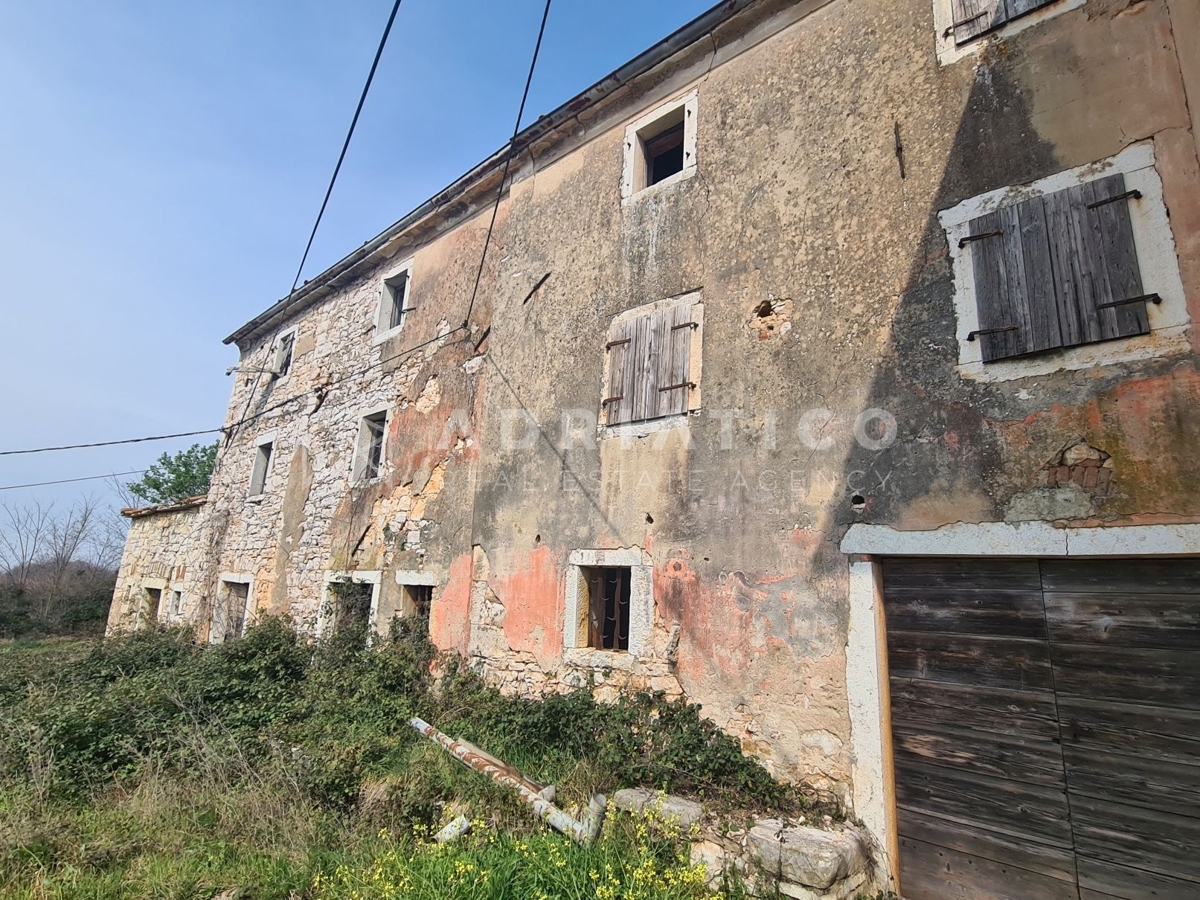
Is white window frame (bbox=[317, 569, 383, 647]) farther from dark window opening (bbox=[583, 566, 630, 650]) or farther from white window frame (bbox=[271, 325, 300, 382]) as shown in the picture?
white window frame (bbox=[271, 325, 300, 382])

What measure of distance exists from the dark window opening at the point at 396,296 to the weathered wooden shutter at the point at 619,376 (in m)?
5.74

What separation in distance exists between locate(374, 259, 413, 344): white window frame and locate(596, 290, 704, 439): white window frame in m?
5.29

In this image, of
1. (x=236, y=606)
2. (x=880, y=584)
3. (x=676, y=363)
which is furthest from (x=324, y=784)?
(x=236, y=606)

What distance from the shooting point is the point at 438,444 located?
8.77 m

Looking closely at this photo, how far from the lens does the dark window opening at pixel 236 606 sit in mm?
11966

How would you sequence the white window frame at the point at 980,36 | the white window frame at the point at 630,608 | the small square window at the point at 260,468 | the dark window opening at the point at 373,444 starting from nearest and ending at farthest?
the white window frame at the point at 980,36 < the white window frame at the point at 630,608 < the dark window opening at the point at 373,444 < the small square window at the point at 260,468

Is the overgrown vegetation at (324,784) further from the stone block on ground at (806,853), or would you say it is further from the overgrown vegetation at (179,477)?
the overgrown vegetation at (179,477)

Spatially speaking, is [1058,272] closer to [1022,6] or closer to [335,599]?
[1022,6]

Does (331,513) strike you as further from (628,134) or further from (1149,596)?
(1149,596)

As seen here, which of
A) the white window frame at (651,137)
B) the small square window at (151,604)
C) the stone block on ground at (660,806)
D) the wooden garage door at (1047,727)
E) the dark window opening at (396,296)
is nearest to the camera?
the wooden garage door at (1047,727)

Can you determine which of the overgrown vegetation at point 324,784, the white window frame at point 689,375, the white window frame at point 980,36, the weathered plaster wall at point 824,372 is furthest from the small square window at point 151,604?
the white window frame at point 980,36

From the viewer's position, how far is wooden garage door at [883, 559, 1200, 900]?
329 cm

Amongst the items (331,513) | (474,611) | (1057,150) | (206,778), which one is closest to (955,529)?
(1057,150)

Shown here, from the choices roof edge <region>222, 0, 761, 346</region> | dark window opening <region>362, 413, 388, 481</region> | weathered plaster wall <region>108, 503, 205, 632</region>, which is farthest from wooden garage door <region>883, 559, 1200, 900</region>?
weathered plaster wall <region>108, 503, 205, 632</region>
